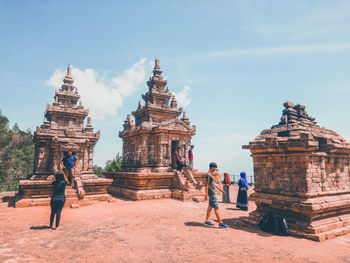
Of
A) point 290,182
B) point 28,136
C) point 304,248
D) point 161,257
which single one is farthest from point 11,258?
point 28,136

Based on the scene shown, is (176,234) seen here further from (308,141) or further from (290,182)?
(308,141)

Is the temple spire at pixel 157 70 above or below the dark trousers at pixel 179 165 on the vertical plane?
above

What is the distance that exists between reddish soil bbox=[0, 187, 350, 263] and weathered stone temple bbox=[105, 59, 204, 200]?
6237mm

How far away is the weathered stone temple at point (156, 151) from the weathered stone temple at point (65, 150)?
7.26 ft

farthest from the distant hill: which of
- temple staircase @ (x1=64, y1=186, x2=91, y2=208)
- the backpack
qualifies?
the backpack

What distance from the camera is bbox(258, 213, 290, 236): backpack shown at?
634cm

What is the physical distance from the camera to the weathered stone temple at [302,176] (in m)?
6.34

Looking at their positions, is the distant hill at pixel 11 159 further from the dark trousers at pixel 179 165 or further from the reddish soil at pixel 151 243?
the reddish soil at pixel 151 243

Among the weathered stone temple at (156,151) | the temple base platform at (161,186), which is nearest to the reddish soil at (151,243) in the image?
the temple base platform at (161,186)

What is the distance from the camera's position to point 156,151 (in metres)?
16.1

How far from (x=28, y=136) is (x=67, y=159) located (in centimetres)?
3752

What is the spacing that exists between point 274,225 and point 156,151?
10714mm

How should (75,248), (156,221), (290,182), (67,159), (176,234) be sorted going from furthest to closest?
(67,159)
(156,221)
(290,182)
(176,234)
(75,248)

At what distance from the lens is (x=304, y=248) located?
5301 mm
